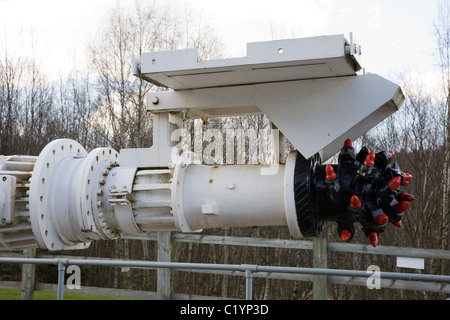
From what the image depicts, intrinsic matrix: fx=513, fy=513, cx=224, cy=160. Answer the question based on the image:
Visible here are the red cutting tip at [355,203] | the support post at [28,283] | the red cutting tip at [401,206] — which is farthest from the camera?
the support post at [28,283]

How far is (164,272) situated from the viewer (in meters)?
6.79

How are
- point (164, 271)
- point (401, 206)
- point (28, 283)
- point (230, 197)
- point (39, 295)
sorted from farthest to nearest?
point (39, 295) < point (28, 283) < point (164, 271) < point (230, 197) < point (401, 206)

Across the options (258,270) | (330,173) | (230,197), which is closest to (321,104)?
(330,173)

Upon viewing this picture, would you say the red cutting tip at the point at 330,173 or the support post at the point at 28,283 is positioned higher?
the red cutting tip at the point at 330,173

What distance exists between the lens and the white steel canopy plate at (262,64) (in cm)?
191

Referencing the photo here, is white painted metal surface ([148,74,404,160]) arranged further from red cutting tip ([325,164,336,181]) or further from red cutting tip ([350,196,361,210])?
red cutting tip ([350,196,361,210])

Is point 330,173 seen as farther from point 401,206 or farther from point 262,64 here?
point 262,64

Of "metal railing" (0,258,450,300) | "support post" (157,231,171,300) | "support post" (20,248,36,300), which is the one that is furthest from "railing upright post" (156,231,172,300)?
"metal railing" (0,258,450,300)

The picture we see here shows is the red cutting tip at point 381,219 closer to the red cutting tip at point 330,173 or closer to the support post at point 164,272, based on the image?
the red cutting tip at point 330,173

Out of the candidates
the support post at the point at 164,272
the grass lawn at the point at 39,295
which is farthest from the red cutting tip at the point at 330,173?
the grass lawn at the point at 39,295

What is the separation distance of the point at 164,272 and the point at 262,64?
17.2ft

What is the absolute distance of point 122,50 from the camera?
471 inches

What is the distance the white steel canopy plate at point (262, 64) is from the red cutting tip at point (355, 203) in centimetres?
52
